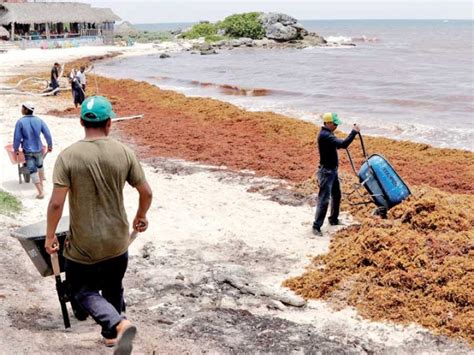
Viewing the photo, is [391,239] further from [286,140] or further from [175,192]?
[286,140]

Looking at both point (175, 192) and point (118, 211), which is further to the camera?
point (175, 192)

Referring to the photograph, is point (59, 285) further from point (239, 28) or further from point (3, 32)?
point (239, 28)

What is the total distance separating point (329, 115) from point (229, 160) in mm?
5635

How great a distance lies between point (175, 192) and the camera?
10.7 metres

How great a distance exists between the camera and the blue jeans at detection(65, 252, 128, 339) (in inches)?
156

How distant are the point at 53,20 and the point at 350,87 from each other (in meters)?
41.6

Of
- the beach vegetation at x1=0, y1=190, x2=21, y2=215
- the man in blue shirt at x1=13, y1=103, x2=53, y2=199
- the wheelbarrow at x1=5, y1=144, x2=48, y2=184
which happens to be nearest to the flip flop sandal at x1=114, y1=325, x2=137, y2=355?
the beach vegetation at x1=0, y1=190, x2=21, y2=215

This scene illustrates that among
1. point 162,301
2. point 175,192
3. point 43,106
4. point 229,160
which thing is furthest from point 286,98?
point 162,301

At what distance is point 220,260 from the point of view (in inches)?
294

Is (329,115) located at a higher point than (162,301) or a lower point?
higher

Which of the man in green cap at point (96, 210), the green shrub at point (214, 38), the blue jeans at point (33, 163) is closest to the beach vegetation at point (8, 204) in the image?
the blue jeans at point (33, 163)

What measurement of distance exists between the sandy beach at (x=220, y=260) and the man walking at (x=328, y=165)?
40 centimetres

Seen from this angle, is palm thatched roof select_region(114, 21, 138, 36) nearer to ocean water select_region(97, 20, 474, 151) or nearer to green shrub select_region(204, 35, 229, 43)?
green shrub select_region(204, 35, 229, 43)

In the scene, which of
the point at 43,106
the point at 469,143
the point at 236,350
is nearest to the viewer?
the point at 236,350
